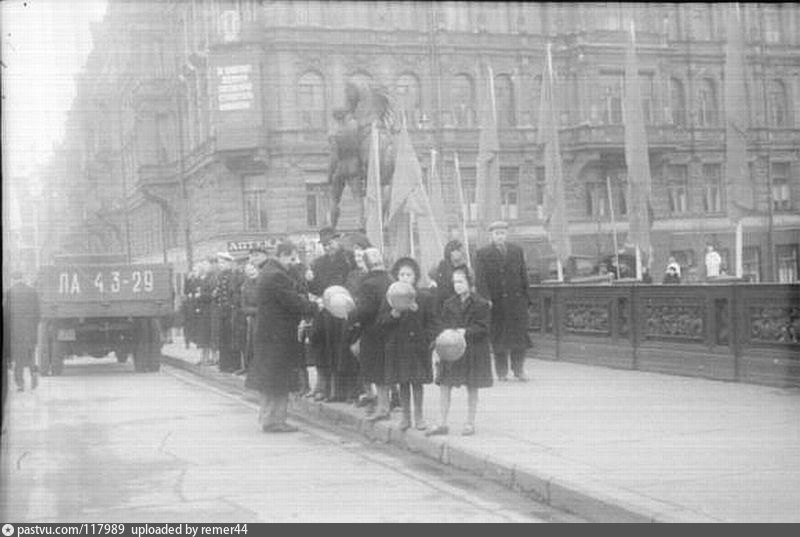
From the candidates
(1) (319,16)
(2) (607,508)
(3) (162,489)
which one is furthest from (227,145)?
(2) (607,508)

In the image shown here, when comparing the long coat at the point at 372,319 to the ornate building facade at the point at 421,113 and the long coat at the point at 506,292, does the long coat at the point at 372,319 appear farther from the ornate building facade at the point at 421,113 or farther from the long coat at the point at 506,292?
the long coat at the point at 506,292

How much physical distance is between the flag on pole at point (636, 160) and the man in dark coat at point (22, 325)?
7387 mm

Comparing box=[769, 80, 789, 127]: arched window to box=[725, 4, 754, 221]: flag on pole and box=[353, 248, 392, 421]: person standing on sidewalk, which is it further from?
box=[353, 248, 392, 421]: person standing on sidewalk

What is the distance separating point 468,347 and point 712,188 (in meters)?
15.1

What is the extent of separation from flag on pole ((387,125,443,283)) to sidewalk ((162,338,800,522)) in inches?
59.9

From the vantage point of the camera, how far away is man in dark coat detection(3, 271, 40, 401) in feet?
45.0

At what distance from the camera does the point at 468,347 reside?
8.62 m

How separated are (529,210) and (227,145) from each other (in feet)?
37.0

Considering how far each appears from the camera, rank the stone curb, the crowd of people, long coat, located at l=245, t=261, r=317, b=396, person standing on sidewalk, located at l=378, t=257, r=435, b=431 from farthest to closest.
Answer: long coat, located at l=245, t=261, r=317, b=396
person standing on sidewalk, located at l=378, t=257, r=435, b=431
the crowd of people
the stone curb

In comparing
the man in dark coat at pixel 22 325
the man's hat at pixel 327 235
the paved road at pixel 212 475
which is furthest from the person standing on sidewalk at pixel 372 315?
the man in dark coat at pixel 22 325

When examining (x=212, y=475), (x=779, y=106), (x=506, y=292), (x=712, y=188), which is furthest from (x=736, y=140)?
(x=712, y=188)

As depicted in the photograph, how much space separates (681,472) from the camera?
6.82m

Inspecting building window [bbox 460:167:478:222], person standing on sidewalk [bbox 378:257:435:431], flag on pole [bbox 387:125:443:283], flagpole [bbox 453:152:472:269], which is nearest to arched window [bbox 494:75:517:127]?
building window [bbox 460:167:478:222]

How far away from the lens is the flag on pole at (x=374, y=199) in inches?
502
